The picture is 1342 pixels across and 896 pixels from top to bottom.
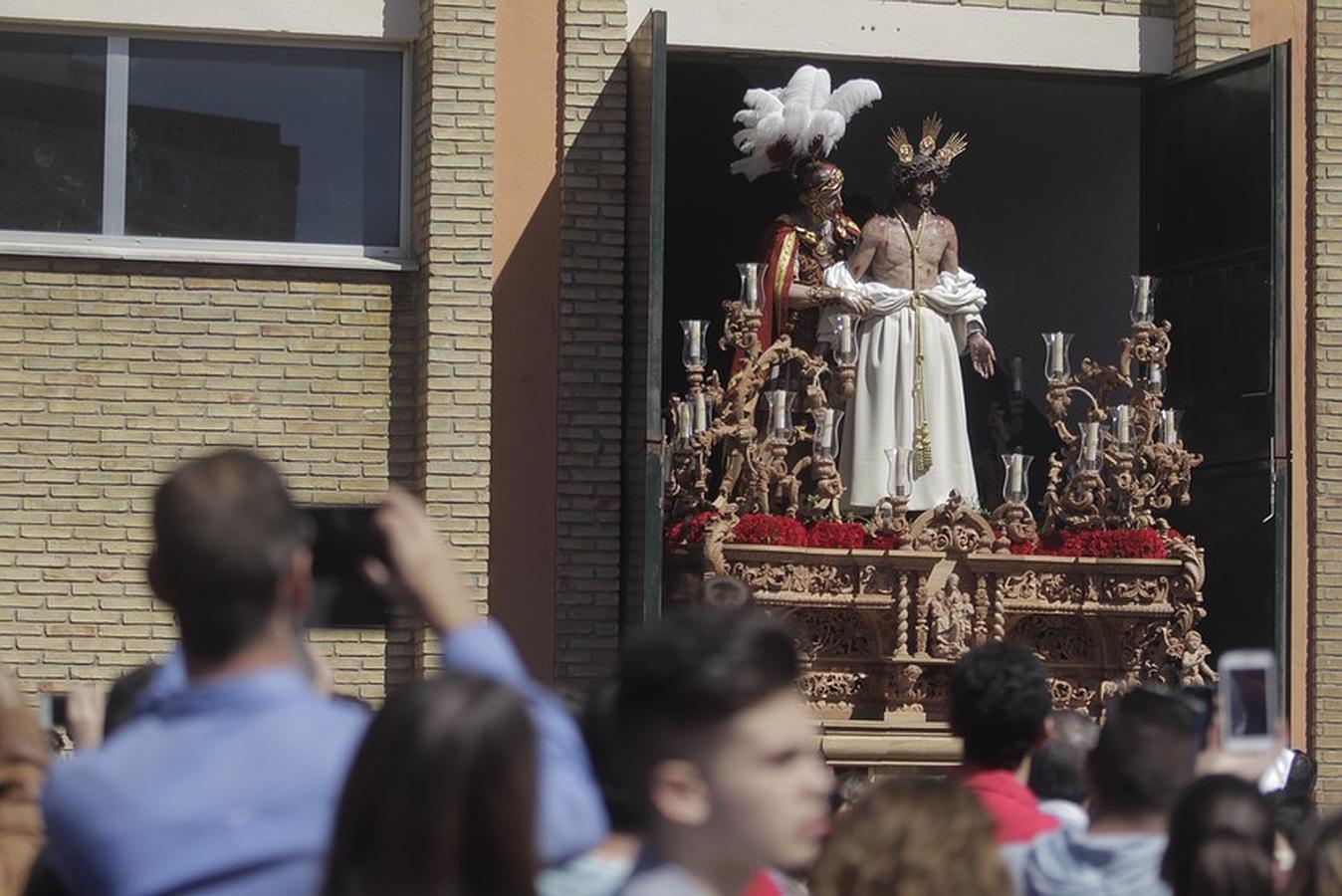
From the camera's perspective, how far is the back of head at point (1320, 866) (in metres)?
3.84

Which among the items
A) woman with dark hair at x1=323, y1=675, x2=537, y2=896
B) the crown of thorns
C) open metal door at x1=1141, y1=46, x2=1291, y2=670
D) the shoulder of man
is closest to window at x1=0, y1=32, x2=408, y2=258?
the crown of thorns

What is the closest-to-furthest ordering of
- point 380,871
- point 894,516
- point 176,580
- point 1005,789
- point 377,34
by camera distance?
point 380,871
point 176,580
point 1005,789
point 894,516
point 377,34

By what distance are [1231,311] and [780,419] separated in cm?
302

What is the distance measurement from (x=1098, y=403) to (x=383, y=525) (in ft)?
34.0

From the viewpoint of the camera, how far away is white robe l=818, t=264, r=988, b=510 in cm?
1369

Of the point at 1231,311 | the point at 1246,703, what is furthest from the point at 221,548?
the point at 1231,311

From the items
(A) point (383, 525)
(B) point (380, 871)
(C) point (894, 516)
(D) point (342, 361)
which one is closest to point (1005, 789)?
(A) point (383, 525)

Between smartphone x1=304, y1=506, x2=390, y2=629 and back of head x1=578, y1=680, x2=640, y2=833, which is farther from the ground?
smartphone x1=304, y1=506, x2=390, y2=629

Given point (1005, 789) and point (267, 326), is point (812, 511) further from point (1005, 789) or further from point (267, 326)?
point (1005, 789)

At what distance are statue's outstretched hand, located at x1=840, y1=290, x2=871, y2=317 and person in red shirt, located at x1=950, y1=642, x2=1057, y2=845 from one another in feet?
27.9

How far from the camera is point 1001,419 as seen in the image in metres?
14.4

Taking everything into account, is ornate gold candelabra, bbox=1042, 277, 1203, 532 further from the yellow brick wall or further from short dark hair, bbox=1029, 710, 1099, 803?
short dark hair, bbox=1029, 710, 1099, 803

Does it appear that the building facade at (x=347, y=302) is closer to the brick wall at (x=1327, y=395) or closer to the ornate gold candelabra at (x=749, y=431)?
the brick wall at (x=1327, y=395)

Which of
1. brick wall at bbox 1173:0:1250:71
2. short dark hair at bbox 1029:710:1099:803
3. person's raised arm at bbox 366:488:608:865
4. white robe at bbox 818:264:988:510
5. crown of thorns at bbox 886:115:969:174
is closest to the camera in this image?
person's raised arm at bbox 366:488:608:865
